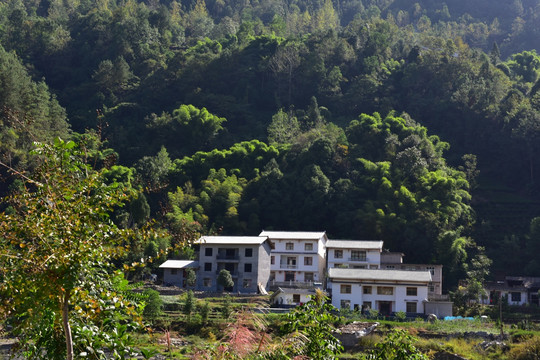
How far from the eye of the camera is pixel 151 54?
101 meters

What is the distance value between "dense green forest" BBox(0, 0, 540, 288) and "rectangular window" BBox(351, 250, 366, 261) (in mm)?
6119

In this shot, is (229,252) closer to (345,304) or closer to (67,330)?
(345,304)

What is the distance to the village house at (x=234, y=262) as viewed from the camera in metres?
51.5

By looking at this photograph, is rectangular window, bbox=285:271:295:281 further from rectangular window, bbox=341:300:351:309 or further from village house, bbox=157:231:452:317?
rectangular window, bbox=341:300:351:309

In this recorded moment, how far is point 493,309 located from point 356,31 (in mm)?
64910

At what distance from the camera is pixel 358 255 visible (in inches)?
2146

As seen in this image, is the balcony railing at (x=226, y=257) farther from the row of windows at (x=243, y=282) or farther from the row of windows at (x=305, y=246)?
the row of windows at (x=305, y=246)

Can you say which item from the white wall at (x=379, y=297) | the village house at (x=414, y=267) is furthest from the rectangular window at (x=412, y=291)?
the village house at (x=414, y=267)

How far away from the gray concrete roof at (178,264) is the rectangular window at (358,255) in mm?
11280

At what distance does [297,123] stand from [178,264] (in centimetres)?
3447

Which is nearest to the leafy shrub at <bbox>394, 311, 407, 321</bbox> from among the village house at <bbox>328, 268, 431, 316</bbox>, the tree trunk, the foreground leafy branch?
the village house at <bbox>328, 268, 431, 316</bbox>

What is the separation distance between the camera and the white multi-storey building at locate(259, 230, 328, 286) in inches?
2141

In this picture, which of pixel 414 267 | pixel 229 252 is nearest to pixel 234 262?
pixel 229 252

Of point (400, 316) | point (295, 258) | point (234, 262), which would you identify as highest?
point (295, 258)
